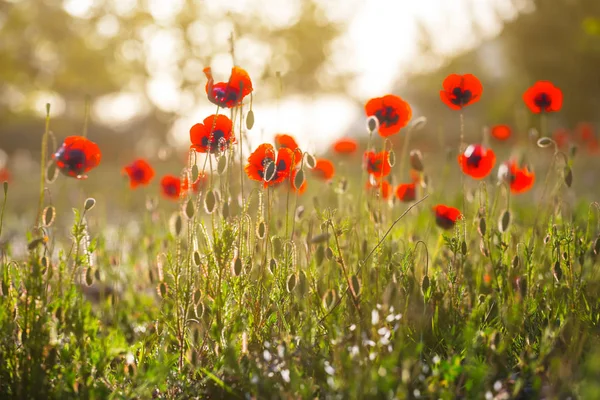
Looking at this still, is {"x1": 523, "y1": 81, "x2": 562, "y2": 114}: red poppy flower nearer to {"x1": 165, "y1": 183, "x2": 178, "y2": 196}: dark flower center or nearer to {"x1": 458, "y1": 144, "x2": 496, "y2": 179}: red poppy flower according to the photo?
{"x1": 458, "y1": 144, "x2": 496, "y2": 179}: red poppy flower

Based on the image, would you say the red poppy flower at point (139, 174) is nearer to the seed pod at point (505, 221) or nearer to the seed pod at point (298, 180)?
the seed pod at point (298, 180)

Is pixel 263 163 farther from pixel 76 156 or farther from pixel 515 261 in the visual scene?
pixel 515 261

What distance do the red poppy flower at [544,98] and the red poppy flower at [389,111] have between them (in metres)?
0.64

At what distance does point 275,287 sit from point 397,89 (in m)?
25.9

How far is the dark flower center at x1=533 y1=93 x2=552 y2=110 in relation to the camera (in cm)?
283

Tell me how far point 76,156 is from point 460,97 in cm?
156

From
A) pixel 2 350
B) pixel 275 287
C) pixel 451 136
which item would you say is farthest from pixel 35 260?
pixel 451 136

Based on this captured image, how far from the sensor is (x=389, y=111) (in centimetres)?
262

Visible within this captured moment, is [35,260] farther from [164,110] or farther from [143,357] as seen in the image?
[164,110]

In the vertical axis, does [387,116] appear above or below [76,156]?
above

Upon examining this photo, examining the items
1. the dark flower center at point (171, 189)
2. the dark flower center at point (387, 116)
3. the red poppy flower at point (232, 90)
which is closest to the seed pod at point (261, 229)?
the red poppy flower at point (232, 90)

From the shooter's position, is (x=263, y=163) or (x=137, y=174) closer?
(x=263, y=163)

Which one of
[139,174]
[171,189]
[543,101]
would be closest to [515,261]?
[543,101]

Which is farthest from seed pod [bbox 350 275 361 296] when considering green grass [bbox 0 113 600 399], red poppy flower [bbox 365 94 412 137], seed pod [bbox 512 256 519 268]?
red poppy flower [bbox 365 94 412 137]
